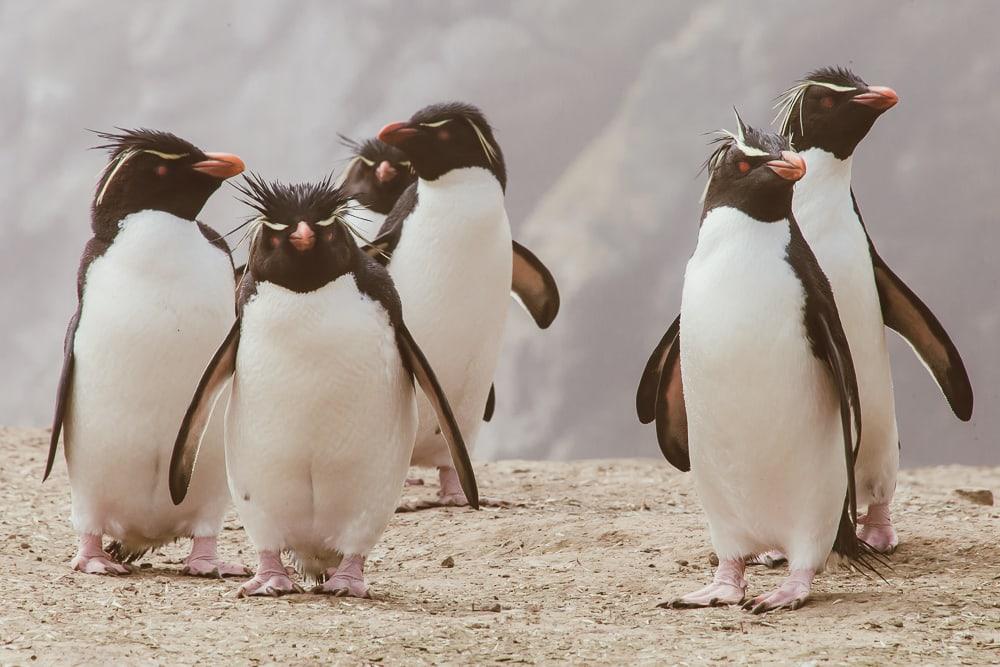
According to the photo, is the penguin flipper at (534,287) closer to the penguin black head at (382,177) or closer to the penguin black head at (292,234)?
the penguin black head at (382,177)

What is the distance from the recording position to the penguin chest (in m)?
5.78

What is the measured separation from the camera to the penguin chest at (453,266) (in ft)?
19.0

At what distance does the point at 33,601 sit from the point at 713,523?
6.45ft

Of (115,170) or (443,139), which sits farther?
(443,139)

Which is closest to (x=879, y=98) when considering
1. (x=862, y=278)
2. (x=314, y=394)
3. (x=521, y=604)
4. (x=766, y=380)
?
(x=862, y=278)

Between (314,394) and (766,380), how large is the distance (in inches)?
50.3

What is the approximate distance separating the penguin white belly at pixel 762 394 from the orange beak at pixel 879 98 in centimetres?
105

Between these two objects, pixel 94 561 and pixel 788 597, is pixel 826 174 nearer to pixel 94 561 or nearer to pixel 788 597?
pixel 788 597

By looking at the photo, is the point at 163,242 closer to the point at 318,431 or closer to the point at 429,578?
the point at 318,431

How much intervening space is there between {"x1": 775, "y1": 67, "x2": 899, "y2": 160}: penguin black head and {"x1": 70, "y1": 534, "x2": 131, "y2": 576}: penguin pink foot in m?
2.79

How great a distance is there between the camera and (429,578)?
4645mm

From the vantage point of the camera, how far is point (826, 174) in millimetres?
4691

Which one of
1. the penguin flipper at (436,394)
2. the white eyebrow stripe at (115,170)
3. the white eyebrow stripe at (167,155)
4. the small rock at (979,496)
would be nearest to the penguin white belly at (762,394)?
the penguin flipper at (436,394)

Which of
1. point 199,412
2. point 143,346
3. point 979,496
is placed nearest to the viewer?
point 199,412
